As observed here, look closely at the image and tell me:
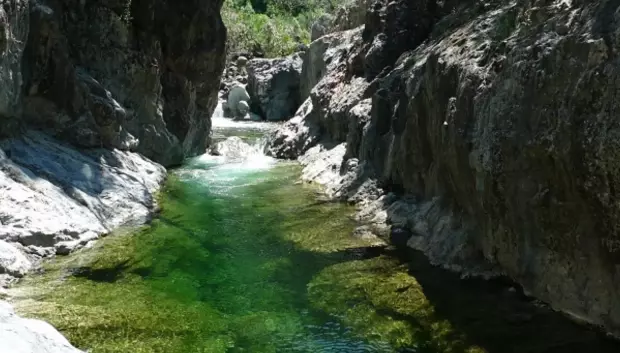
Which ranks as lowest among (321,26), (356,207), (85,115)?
(356,207)

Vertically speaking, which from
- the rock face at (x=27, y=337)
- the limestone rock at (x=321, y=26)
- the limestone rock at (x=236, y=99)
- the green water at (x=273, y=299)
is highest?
the limestone rock at (x=321, y=26)

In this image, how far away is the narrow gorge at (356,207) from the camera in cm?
976

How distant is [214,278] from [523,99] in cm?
744

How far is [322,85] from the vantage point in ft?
104

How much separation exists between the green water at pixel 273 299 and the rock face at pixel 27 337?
195cm

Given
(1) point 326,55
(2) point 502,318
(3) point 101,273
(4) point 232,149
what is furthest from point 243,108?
(2) point 502,318

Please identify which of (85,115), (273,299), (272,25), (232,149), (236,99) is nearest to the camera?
(273,299)

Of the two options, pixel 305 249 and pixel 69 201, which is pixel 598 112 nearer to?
pixel 305 249

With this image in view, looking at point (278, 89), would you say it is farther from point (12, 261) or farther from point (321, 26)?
point (12, 261)

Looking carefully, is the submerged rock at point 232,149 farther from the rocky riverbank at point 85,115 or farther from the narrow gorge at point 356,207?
the narrow gorge at point 356,207

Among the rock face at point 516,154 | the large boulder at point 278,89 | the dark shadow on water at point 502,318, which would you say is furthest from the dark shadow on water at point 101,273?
the large boulder at point 278,89

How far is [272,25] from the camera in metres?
75.9

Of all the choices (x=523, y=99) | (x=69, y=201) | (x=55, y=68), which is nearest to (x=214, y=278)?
(x=69, y=201)

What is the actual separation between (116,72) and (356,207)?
12.3 m
